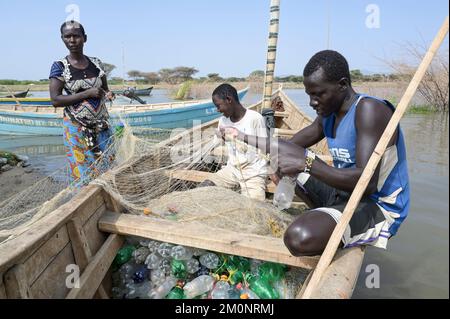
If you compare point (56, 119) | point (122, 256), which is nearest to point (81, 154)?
point (122, 256)

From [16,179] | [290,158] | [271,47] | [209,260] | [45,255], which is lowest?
[16,179]

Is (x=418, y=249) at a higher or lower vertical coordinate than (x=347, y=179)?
lower

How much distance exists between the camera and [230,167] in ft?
11.3

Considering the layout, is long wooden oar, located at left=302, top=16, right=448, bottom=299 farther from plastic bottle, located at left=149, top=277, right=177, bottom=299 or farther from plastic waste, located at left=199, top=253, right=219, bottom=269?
plastic bottle, located at left=149, top=277, right=177, bottom=299

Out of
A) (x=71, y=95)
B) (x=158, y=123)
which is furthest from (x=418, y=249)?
(x=158, y=123)

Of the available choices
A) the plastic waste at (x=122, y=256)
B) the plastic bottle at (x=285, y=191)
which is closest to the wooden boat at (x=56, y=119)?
the plastic bottle at (x=285, y=191)

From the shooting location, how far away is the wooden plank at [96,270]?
1.71m

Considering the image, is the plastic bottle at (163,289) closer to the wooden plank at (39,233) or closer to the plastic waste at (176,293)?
the plastic waste at (176,293)

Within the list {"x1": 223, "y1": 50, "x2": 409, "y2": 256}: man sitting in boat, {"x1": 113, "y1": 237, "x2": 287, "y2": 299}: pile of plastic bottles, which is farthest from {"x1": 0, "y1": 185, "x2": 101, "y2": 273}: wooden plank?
{"x1": 223, "y1": 50, "x2": 409, "y2": 256}: man sitting in boat

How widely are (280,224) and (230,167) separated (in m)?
1.13

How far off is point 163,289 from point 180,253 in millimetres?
259

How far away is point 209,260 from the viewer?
7.30ft

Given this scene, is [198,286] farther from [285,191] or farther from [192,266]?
[285,191]
